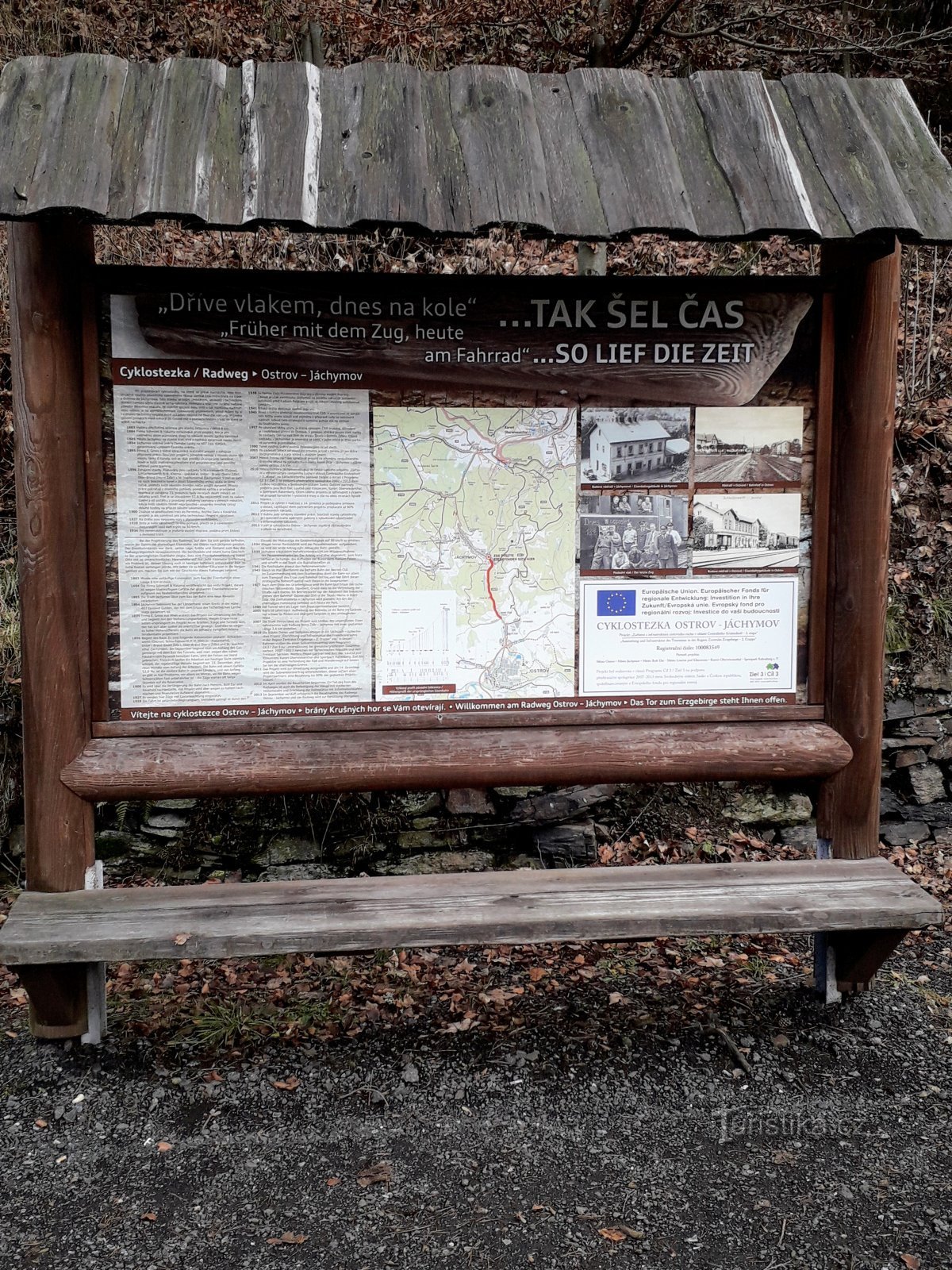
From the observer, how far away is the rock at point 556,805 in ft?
17.4

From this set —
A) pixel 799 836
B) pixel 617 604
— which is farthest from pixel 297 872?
pixel 799 836

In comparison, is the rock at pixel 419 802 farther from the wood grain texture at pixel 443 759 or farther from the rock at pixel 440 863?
the wood grain texture at pixel 443 759

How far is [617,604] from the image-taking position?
3.50 metres

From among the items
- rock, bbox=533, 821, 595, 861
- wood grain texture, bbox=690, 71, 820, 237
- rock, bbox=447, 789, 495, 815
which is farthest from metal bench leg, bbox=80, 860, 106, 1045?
wood grain texture, bbox=690, 71, 820, 237

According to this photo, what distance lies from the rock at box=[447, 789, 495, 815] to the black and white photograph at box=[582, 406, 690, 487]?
240 cm

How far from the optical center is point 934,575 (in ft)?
18.9

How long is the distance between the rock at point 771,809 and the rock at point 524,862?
1295 mm

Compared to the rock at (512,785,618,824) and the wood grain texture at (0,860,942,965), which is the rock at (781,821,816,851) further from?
the wood grain texture at (0,860,942,965)

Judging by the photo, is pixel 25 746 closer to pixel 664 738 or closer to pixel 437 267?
pixel 664 738

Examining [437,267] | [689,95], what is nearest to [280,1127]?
[689,95]

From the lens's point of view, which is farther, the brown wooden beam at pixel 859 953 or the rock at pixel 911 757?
the rock at pixel 911 757

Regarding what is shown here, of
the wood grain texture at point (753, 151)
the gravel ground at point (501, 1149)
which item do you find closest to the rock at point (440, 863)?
the gravel ground at point (501, 1149)

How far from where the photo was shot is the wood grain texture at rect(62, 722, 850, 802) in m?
3.28

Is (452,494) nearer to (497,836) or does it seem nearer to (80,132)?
(80,132)
